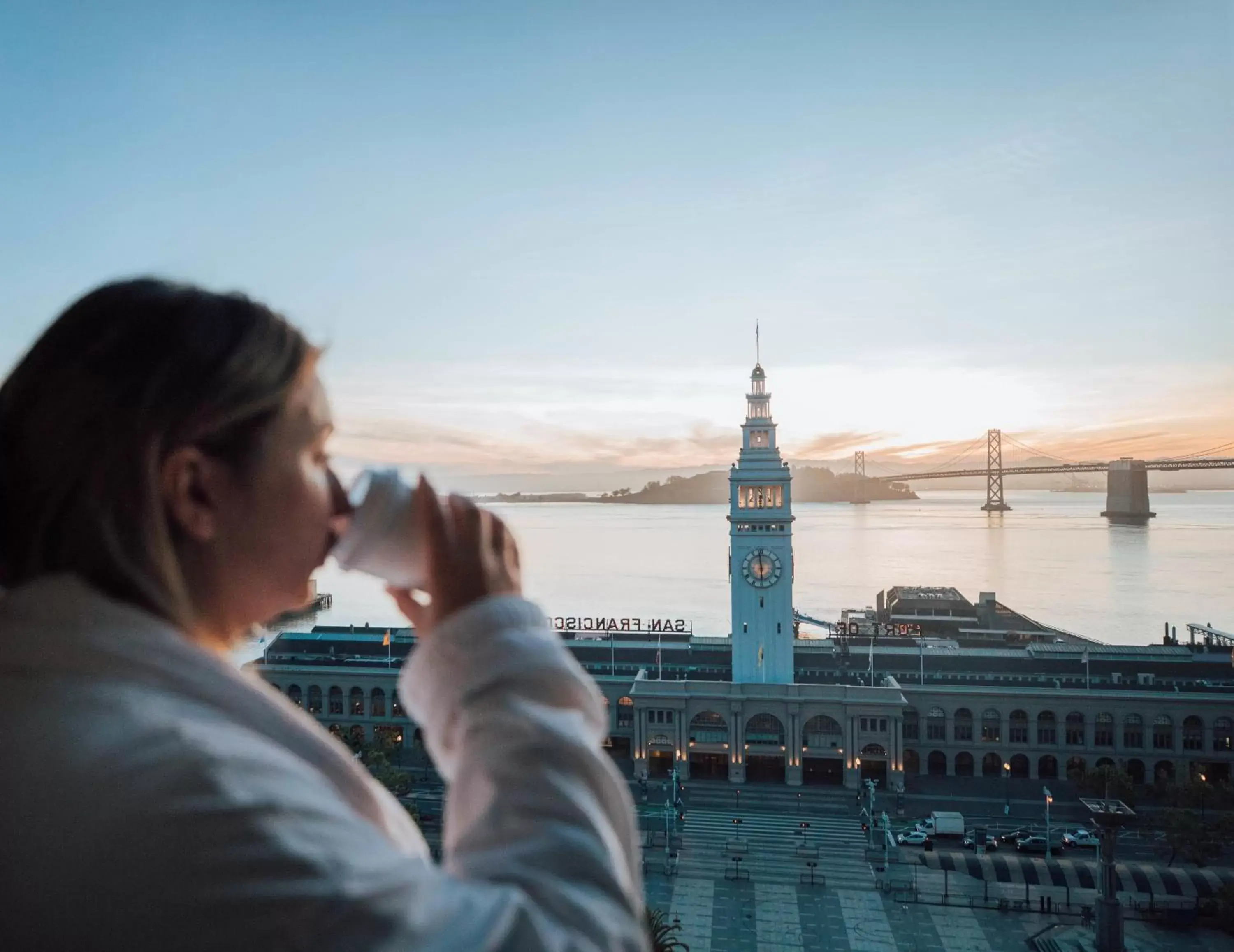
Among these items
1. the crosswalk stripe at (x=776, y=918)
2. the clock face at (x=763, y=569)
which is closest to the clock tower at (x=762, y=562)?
the clock face at (x=763, y=569)

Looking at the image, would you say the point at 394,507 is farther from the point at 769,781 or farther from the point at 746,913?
the point at 769,781

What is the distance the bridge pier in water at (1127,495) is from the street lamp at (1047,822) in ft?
117

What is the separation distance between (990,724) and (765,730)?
11.4 feet

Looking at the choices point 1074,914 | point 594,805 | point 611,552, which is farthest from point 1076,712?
point 611,552

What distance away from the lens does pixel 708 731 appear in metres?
13.6

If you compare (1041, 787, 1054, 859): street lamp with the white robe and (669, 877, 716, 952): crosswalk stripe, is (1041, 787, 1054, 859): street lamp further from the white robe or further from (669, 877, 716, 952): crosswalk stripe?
the white robe

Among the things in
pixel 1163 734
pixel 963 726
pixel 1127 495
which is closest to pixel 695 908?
pixel 963 726

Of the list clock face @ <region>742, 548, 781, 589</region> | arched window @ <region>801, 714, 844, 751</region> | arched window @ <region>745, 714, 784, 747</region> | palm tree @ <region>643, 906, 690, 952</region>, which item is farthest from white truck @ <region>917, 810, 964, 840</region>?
palm tree @ <region>643, 906, 690, 952</region>

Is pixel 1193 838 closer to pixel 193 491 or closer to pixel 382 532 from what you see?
pixel 382 532

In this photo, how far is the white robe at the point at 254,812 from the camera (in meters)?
0.43

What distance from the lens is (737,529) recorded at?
14367mm

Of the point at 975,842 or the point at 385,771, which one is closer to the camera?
the point at 385,771

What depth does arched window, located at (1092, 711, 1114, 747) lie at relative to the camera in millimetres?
13586

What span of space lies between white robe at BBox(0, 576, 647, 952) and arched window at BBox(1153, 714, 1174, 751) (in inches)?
611
